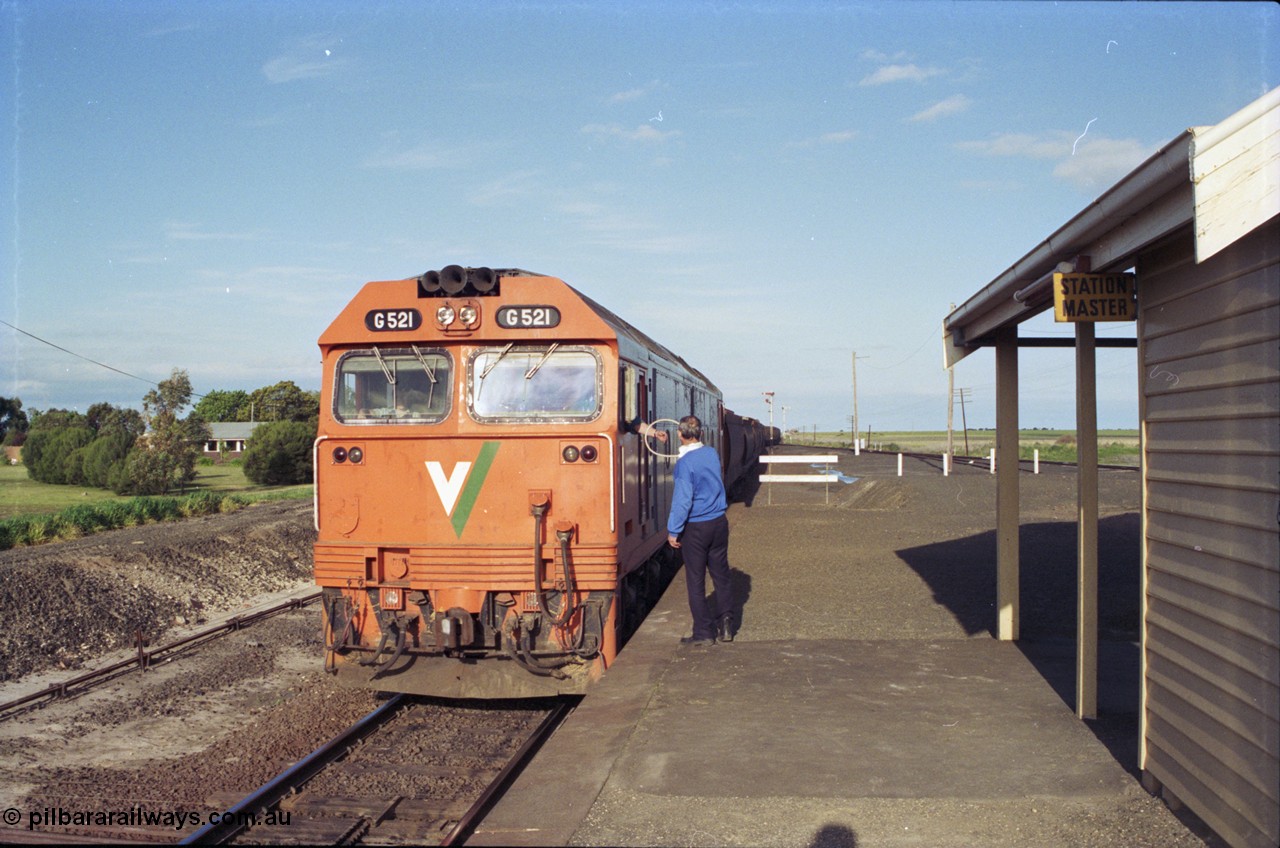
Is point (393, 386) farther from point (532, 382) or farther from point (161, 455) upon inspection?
point (161, 455)

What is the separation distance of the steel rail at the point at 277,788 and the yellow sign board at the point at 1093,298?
512cm

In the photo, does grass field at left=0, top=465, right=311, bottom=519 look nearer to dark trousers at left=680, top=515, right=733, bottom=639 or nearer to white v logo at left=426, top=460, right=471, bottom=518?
white v logo at left=426, top=460, right=471, bottom=518

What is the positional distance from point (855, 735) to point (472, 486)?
136 inches

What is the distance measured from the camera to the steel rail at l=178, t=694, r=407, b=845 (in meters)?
5.49

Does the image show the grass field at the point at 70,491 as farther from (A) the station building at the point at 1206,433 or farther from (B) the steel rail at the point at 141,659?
(A) the station building at the point at 1206,433

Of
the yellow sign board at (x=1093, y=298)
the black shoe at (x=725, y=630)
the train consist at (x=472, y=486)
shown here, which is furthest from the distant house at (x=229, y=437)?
the yellow sign board at (x=1093, y=298)

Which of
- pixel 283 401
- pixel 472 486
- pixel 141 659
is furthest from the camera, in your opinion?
pixel 283 401

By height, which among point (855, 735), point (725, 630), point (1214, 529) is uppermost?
point (1214, 529)

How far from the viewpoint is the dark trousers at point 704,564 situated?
845cm

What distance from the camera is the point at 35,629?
11.9 metres

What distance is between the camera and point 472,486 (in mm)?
7934

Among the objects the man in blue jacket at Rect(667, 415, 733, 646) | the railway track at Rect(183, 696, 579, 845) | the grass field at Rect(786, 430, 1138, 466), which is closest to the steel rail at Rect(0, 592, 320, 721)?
the railway track at Rect(183, 696, 579, 845)

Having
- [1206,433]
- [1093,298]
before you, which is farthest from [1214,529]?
[1093,298]

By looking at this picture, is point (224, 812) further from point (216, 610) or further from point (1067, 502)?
point (1067, 502)
